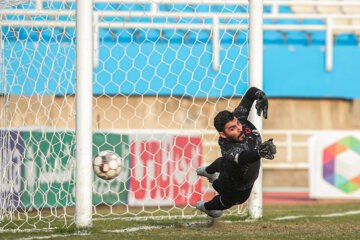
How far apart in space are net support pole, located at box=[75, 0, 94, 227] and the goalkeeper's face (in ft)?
4.83

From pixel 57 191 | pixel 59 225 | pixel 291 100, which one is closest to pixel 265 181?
pixel 291 100

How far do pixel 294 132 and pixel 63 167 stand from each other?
880cm

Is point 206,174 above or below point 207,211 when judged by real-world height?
above

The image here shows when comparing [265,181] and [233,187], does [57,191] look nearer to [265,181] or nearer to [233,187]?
[233,187]

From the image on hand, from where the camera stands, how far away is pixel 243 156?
5785mm

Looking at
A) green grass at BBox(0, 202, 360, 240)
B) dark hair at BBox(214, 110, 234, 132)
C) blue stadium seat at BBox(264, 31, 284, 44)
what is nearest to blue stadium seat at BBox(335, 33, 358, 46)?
blue stadium seat at BBox(264, 31, 284, 44)

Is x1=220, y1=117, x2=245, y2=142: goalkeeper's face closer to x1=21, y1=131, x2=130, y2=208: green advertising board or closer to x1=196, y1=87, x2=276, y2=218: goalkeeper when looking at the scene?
x1=196, y1=87, x2=276, y2=218: goalkeeper

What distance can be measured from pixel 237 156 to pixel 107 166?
155 centimetres

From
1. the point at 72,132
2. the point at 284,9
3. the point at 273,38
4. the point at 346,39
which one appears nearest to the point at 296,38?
the point at 273,38

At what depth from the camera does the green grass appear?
6359 mm

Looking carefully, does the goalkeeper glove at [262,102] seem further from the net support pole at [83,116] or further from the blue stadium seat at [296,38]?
the blue stadium seat at [296,38]

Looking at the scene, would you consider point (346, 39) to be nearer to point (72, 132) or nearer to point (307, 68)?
point (307, 68)

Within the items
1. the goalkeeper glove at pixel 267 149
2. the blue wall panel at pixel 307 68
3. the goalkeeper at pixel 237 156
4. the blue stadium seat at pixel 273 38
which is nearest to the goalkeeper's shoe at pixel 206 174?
the goalkeeper at pixel 237 156

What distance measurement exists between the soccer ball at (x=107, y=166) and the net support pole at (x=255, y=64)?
6.58 ft
